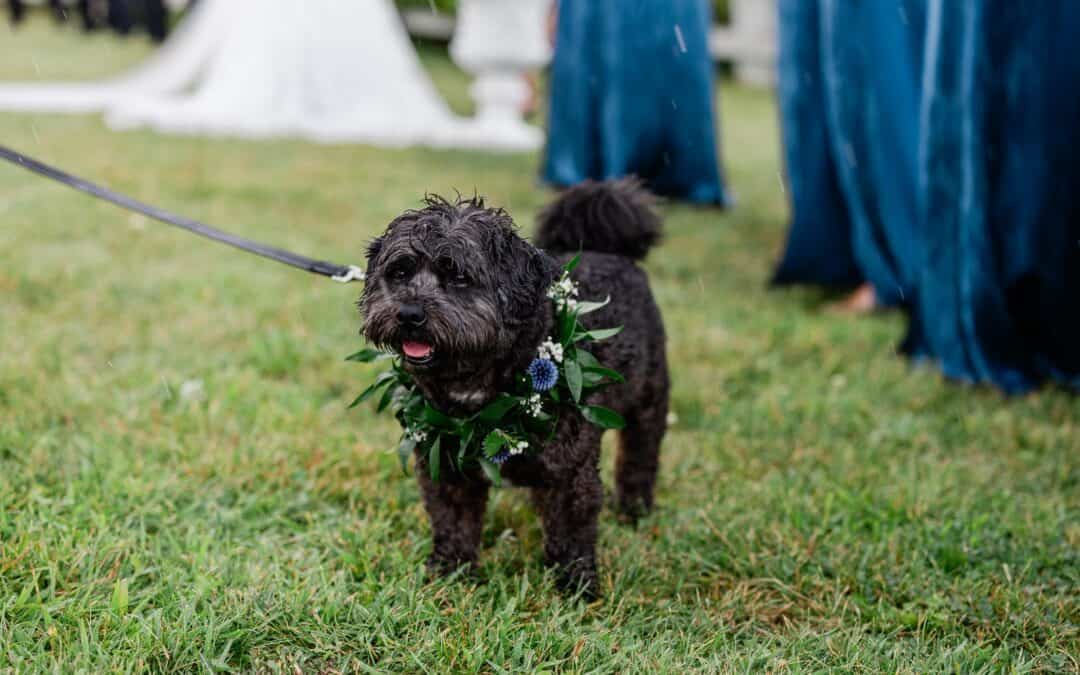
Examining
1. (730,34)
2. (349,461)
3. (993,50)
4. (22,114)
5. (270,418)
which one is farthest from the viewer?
(730,34)

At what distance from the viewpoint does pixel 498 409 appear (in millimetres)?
2365

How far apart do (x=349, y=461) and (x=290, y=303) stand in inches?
73.3

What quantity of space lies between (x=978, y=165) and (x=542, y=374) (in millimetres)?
Answer: 2899

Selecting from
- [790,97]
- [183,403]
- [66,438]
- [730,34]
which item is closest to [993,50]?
[790,97]

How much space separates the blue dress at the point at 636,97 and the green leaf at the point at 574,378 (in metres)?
5.52

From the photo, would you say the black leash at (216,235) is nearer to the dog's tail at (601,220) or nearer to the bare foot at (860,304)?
the dog's tail at (601,220)

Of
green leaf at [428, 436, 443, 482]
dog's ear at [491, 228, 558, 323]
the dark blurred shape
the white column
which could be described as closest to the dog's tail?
dog's ear at [491, 228, 558, 323]

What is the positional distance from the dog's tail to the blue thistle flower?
2.38ft

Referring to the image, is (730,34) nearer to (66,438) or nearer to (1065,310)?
(1065,310)

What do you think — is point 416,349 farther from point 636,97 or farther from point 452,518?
point 636,97

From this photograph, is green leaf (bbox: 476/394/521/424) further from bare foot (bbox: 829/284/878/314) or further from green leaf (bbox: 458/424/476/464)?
bare foot (bbox: 829/284/878/314)

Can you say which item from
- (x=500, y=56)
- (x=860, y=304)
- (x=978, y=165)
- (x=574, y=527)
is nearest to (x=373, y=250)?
(x=574, y=527)

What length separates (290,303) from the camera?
16.2 ft

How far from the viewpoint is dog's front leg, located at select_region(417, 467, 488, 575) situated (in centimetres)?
260
